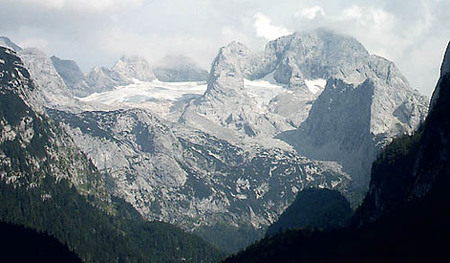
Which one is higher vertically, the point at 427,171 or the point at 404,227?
the point at 427,171

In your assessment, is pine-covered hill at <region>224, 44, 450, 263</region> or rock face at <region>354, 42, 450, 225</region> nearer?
pine-covered hill at <region>224, 44, 450, 263</region>

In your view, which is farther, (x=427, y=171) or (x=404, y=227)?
(x=427, y=171)

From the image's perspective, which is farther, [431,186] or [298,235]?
[298,235]

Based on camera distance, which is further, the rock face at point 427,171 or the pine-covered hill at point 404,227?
the rock face at point 427,171

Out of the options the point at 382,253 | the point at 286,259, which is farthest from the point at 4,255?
the point at 382,253

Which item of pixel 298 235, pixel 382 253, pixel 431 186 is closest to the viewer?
pixel 382 253

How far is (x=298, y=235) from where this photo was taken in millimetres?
187250

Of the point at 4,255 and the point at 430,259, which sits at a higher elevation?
the point at 430,259

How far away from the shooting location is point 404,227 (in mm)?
132875

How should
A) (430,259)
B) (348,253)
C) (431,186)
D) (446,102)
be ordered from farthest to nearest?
1. (446,102)
2. (431,186)
3. (348,253)
4. (430,259)

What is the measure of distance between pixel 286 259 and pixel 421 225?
158 ft

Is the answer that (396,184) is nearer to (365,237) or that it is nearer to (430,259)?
(365,237)

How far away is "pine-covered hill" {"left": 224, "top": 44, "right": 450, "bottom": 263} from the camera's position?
388 ft

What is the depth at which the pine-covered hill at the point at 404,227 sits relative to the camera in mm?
118375
